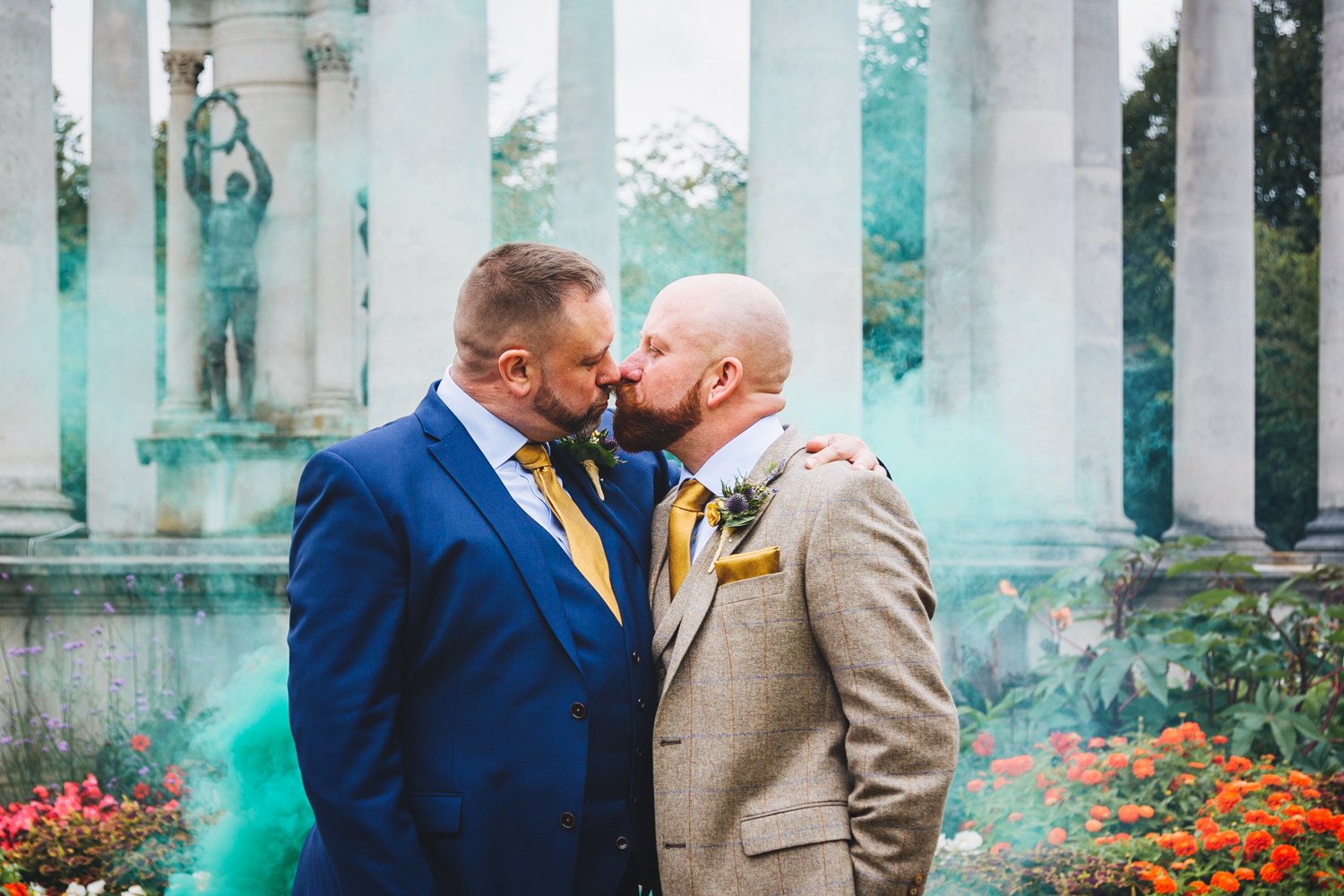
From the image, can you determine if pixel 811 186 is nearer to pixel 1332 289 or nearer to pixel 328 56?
pixel 328 56

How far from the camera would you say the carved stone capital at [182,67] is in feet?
78.1

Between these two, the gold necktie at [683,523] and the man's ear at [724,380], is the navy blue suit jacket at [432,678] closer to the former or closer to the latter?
the gold necktie at [683,523]

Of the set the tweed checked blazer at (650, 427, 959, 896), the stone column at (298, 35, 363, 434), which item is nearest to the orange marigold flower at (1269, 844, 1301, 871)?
the tweed checked blazer at (650, 427, 959, 896)

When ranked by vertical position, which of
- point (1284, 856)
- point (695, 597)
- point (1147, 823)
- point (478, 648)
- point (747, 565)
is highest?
point (747, 565)

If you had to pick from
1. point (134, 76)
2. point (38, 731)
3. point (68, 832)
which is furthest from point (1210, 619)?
point (134, 76)

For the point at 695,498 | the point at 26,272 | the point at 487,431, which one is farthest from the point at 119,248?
the point at 695,498

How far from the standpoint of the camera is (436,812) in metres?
4.55

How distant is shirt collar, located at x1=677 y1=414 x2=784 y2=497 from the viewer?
532 cm

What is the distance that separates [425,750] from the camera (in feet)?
15.1

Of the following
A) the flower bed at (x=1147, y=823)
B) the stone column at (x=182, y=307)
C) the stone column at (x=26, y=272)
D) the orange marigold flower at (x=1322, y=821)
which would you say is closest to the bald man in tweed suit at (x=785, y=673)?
the flower bed at (x=1147, y=823)

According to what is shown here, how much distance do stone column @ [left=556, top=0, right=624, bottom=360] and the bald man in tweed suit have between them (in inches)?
774

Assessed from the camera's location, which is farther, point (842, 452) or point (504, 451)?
point (842, 452)

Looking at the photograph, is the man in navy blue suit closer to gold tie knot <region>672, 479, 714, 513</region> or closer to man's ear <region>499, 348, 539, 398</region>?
man's ear <region>499, 348, 539, 398</region>

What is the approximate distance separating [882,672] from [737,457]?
1.22 metres
